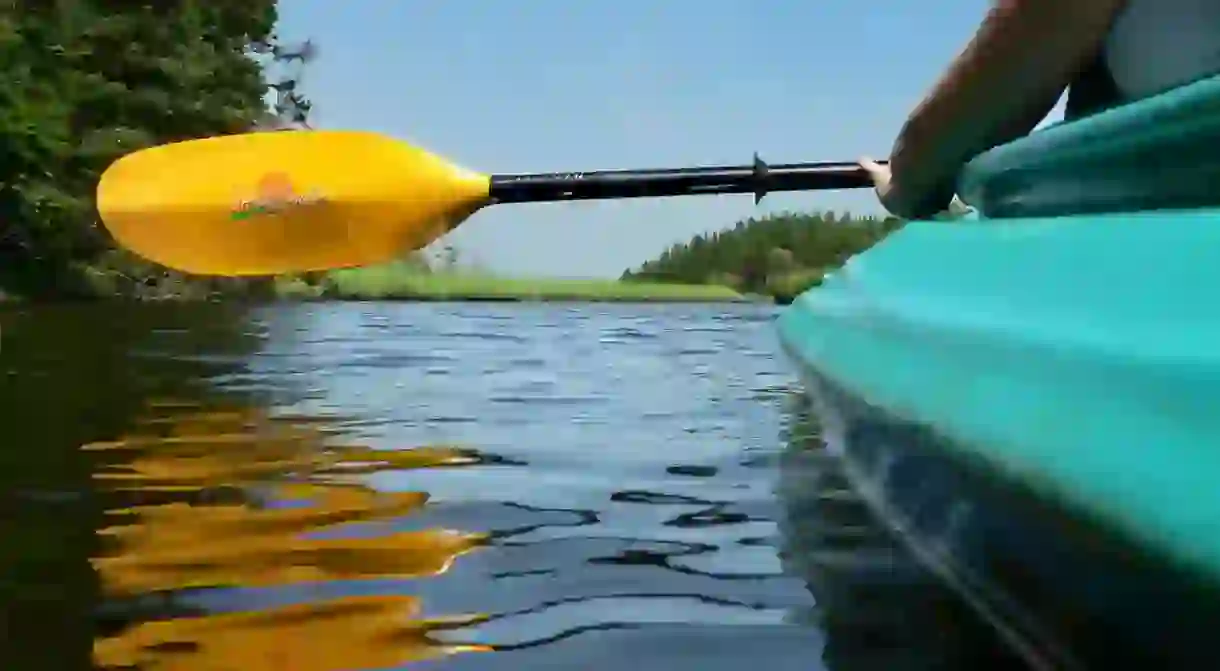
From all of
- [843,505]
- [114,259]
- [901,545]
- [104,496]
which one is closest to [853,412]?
[901,545]

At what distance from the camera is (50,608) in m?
2.56

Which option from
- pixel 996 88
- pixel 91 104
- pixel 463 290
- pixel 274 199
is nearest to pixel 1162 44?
pixel 996 88

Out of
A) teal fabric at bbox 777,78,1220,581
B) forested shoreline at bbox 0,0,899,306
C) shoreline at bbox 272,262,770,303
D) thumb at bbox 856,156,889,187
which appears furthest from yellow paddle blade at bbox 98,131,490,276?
shoreline at bbox 272,262,770,303

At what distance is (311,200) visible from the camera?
5113mm

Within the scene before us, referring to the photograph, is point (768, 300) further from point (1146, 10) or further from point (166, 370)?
point (1146, 10)

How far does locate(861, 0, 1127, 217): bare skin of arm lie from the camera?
223cm

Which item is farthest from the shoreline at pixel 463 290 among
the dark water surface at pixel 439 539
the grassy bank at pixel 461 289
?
the dark water surface at pixel 439 539

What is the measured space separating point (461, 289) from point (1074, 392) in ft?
121

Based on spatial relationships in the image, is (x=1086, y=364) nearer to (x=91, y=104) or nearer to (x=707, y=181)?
(x=707, y=181)

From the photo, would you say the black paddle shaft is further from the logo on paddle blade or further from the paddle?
the logo on paddle blade

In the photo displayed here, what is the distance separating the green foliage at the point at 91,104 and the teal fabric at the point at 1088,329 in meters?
23.8

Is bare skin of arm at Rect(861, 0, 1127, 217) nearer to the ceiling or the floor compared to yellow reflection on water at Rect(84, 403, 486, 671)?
nearer to the ceiling

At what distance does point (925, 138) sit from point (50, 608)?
1.85 meters

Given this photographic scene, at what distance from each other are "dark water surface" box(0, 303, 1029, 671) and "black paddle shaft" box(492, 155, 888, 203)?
0.85m
